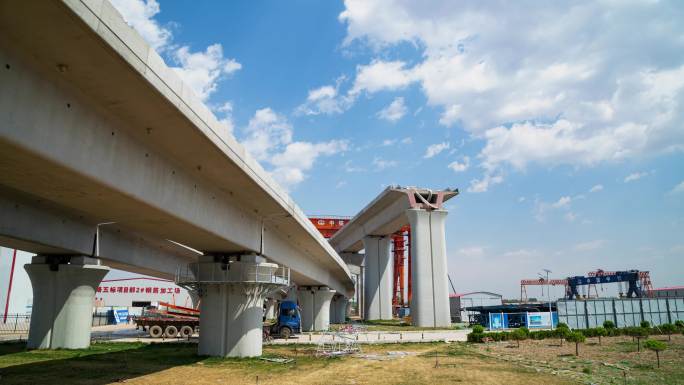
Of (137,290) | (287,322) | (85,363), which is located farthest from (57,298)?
(137,290)

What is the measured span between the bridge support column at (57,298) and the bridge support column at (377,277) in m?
45.3

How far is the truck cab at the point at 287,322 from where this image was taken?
125 feet

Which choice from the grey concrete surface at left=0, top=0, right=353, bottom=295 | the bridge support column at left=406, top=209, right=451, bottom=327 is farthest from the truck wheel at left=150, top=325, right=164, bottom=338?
the bridge support column at left=406, top=209, right=451, bottom=327

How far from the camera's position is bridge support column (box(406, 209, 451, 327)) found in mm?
49250

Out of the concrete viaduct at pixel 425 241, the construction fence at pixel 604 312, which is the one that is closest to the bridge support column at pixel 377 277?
the concrete viaduct at pixel 425 241

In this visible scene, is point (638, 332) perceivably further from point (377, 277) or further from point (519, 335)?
point (377, 277)

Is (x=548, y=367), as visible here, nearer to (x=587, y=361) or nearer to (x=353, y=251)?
(x=587, y=361)

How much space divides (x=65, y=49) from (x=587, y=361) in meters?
24.5

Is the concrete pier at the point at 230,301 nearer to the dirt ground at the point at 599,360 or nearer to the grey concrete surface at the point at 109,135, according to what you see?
the grey concrete surface at the point at 109,135

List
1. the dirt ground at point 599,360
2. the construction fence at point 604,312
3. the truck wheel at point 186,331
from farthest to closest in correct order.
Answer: the construction fence at point 604,312 → the truck wheel at point 186,331 → the dirt ground at point 599,360

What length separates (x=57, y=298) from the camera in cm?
2573

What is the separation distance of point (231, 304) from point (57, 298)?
423 inches

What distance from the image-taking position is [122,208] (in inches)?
523

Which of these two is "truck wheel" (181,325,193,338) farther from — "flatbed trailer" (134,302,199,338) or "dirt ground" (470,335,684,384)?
"dirt ground" (470,335,684,384)
